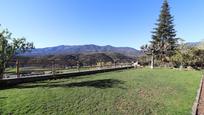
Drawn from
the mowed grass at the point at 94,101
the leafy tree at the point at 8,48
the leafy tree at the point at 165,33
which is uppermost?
the leafy tree at the point at 165,33

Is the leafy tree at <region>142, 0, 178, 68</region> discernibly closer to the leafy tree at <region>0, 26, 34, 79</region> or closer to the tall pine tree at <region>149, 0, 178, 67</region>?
the tall pine tree at <region>149, 0, 178, 67</region>

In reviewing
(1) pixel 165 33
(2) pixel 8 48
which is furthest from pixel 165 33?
(2) pixel 8 48

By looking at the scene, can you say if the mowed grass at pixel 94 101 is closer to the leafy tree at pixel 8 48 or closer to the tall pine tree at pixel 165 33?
the leafy tree at pixel 8 48

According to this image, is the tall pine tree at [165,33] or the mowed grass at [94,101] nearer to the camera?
the mowed grass at [94,101]

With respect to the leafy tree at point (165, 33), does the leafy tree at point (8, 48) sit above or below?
below

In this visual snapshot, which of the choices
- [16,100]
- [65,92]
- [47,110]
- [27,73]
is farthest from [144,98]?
[27,73]

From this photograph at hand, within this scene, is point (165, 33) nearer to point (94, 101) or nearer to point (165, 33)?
point (165, 33)

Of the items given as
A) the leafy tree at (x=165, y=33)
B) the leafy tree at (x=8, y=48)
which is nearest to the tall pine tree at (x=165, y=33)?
the leafy tree at (x=165, y=33)

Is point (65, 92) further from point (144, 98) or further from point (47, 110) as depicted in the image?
point (144, 98)

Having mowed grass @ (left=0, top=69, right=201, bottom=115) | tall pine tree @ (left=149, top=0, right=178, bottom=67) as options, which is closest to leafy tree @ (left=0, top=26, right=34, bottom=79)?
mowed grass @ (left=0, top=69, right=201, bottom=115)

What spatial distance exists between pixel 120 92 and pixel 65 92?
2.97m

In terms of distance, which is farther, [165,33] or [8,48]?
[165,33]

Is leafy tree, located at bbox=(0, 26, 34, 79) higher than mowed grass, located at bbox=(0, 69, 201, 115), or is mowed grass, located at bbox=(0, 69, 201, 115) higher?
leafy tree, located at bbox=(0, 26, 34, 79)

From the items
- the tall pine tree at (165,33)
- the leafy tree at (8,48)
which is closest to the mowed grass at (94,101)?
the leafy tree at (8,48)
